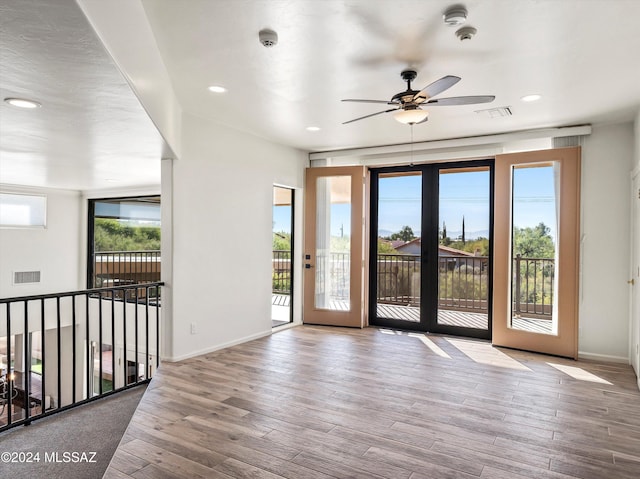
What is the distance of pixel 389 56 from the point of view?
300 cm

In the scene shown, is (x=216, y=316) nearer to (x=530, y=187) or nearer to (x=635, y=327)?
(x=530, y=187)

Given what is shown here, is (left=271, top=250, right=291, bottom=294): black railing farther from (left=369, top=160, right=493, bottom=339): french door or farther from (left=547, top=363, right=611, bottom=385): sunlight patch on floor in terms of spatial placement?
(left=547, top=363, right=611, bottom=385): sunlight patch on floor

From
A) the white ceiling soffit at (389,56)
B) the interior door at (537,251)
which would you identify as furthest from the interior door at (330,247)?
the interior door at (537,251)

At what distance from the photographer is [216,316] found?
16.1 feet

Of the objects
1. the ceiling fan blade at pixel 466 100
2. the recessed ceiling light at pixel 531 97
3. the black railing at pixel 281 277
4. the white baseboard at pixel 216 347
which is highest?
the recessed ceiling light at pixel 531 97

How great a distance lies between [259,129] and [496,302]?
369cm

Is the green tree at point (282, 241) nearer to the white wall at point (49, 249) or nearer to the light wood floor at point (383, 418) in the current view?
the light wood floor at point (383, 418)

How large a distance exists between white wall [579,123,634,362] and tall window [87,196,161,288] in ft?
22.5

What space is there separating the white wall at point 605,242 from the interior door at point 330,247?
112 inches

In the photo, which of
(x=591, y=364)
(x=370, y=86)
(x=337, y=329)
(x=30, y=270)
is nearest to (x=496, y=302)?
(x=591, y=364)

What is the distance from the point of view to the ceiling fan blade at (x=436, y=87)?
276 cm

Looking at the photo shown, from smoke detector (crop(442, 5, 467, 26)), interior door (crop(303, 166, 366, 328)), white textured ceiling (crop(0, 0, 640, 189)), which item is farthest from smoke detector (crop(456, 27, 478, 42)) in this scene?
interior door (crop(303, 166, 366, 328))

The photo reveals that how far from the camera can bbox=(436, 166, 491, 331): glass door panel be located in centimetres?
571

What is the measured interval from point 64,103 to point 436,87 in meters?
2.52
